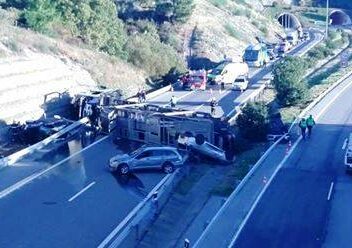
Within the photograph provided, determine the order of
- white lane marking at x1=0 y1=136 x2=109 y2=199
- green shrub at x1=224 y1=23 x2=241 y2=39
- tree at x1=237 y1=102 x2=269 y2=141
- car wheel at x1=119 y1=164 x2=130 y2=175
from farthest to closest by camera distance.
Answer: green shrub at x1=224 y1=23 x2=241 y2=39, tree at x1=237 y1=102 x2=269 y2=141, car wheel at x1=119 y1=164 x2=130 y2=175, white lane marking at x1=0 y1=136 x2=109 y2=199

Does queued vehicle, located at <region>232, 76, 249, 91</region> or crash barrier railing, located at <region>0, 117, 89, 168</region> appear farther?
queued vehicle, located at <region>232, 76, 249, 91</region>

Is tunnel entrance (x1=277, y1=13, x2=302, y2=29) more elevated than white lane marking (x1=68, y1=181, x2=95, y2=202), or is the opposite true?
tunnel entrance (x1=277, y1=13, x2=302, y2=29)

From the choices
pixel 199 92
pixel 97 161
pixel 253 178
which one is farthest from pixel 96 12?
pixel 253 178

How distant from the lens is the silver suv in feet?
95.8

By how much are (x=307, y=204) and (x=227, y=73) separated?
29.4 metres

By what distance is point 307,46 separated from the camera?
85.3m

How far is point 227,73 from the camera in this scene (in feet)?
175

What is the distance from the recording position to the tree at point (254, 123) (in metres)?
34.9

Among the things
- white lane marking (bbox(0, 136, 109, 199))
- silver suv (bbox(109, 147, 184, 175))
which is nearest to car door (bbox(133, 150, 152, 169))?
silver suv (bbox(109, 147, 184, 175))

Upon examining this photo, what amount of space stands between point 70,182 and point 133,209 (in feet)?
14.8

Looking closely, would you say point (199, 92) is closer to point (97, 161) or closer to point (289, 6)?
point (97, 161)

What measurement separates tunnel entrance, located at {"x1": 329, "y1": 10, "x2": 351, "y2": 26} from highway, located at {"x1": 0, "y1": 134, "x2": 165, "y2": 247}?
99781mm

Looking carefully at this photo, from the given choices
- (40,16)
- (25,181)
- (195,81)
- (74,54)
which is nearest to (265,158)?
(25,181)

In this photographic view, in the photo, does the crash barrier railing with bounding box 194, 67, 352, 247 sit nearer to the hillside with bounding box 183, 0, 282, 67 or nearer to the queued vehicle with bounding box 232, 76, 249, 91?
the queued vehicle with bounding box 232, 76, 249, 91
